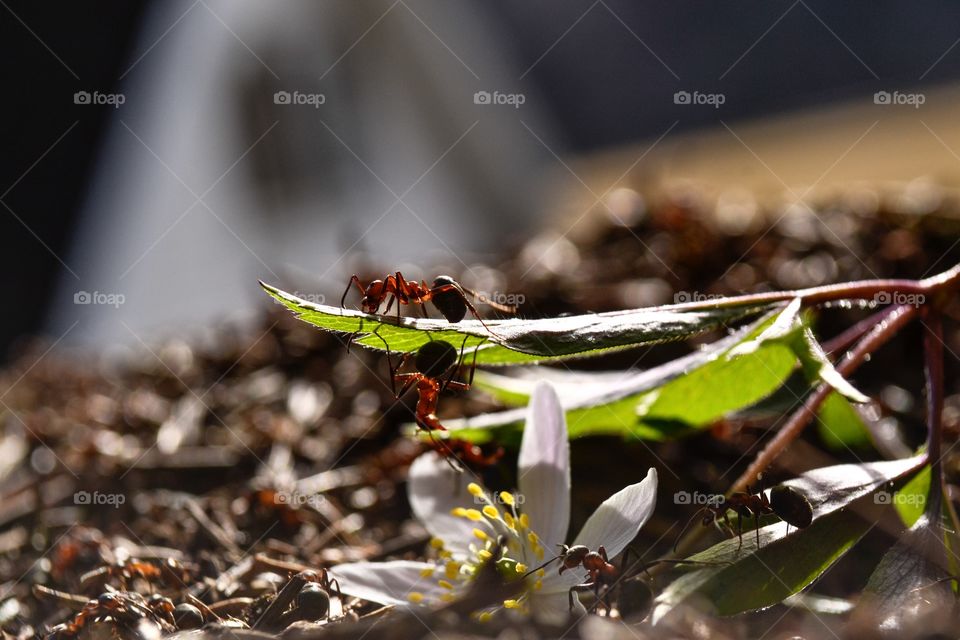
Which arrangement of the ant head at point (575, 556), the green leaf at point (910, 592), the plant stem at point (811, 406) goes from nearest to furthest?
the green leaf at point (910, 592)
the ant head at point (575, 556)
the plant stem at point (811, 406)

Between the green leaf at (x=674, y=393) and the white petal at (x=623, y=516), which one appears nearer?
the white petal at (x=623, y=516)

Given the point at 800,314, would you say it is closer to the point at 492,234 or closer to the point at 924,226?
the point at 924,226

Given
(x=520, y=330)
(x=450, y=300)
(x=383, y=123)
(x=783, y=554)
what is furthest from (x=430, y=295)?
(x=383, y=123)

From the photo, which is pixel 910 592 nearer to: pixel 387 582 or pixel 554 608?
pixel 554 608

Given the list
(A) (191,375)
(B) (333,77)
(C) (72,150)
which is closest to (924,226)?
(A) (191,375)

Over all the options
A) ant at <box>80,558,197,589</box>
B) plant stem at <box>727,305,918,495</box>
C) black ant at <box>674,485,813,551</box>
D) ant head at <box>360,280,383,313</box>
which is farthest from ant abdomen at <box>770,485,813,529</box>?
ant at <box>80,558,197,589</box>

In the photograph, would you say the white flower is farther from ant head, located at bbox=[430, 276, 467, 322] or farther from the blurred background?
the blurred background

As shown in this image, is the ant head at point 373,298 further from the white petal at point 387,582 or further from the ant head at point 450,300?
the white petal at point 387,582

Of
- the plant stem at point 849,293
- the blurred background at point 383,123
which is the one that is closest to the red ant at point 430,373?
the plant stem at point 849,293
